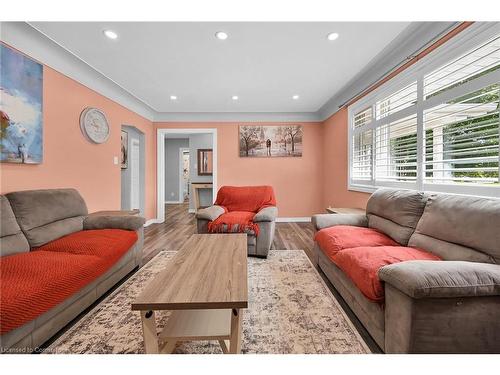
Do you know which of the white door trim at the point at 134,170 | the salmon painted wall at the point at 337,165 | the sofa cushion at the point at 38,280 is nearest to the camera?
the sofa cushion at the point at 38,280

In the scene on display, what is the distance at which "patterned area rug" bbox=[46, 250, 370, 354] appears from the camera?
1.44 m

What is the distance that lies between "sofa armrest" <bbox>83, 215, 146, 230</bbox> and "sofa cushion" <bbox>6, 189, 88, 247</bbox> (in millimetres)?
91

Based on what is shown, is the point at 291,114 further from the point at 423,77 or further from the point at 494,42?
the point at 494,42

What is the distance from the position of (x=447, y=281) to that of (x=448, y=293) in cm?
6

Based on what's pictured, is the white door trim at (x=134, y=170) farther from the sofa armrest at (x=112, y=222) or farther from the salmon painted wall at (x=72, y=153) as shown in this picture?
the sofa armrest at (x=112, y=222)

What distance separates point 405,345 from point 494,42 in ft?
7.14

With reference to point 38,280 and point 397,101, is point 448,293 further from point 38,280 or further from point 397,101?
point 397,101

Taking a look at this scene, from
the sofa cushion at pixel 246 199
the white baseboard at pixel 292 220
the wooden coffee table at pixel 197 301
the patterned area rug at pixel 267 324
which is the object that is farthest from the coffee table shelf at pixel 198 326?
the white baseboard at pixel 292 220

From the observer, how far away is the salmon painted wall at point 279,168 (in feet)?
17.1

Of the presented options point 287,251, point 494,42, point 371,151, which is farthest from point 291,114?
point 494,42

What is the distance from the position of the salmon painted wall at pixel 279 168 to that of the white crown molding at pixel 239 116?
10cm

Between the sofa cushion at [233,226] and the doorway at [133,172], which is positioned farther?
the doorway at [133,172]

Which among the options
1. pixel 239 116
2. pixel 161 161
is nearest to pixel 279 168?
pixel 239 116

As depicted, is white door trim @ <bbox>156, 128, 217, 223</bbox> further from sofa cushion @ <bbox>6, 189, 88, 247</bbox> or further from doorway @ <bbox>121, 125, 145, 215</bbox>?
sofa cushion @ <bbox>6, 189, 88, 247</bbox>
